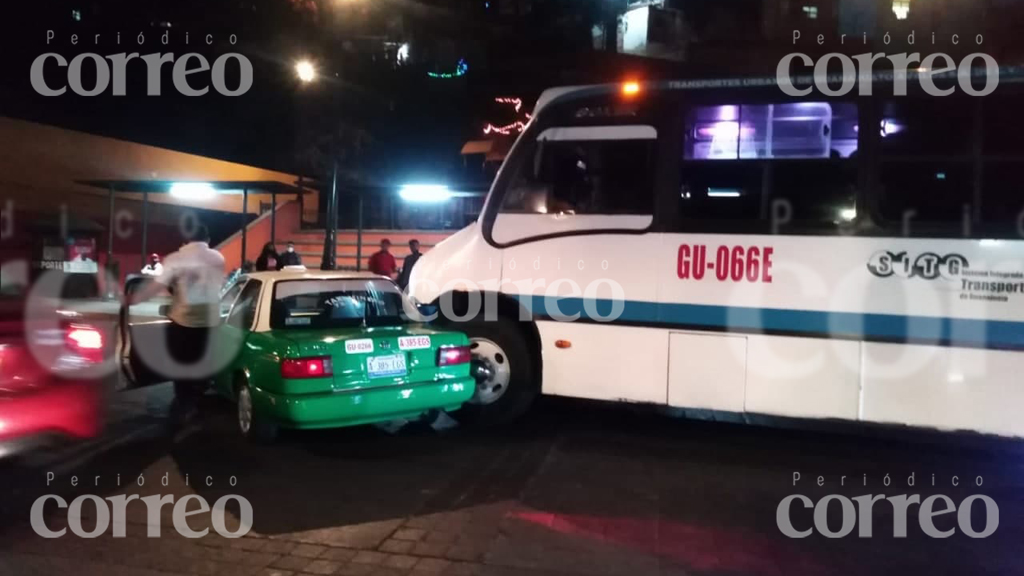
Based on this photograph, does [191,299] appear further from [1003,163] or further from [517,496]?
[1003,163]

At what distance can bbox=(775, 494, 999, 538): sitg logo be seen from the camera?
17.6 ft

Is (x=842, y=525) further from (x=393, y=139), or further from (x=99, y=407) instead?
A: (x=393, y=139)

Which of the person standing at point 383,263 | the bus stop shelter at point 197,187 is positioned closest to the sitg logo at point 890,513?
the person standing at point 383,263

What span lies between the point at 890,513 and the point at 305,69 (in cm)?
1650

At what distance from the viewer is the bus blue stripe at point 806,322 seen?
21.0ft

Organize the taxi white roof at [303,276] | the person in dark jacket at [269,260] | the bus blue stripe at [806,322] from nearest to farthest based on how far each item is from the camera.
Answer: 1. the bus blue stripe at [806,322]
2. the taxi white roof at [303,276]
3. the person in dark jacket at [269,260]

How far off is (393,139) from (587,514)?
26.8 meters

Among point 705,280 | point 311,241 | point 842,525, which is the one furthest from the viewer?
point 311,241

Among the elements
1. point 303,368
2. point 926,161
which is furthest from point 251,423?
point 926,161

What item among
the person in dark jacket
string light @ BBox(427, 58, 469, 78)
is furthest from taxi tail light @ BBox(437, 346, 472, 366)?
string light @ BBox(427, 58, 469, 78)

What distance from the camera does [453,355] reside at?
7062 mm

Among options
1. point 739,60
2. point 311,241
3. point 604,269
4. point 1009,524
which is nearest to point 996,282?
point 1009,524

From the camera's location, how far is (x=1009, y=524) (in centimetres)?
551

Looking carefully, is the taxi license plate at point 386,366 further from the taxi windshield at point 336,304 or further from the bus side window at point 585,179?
the bus side window at point 585,179
